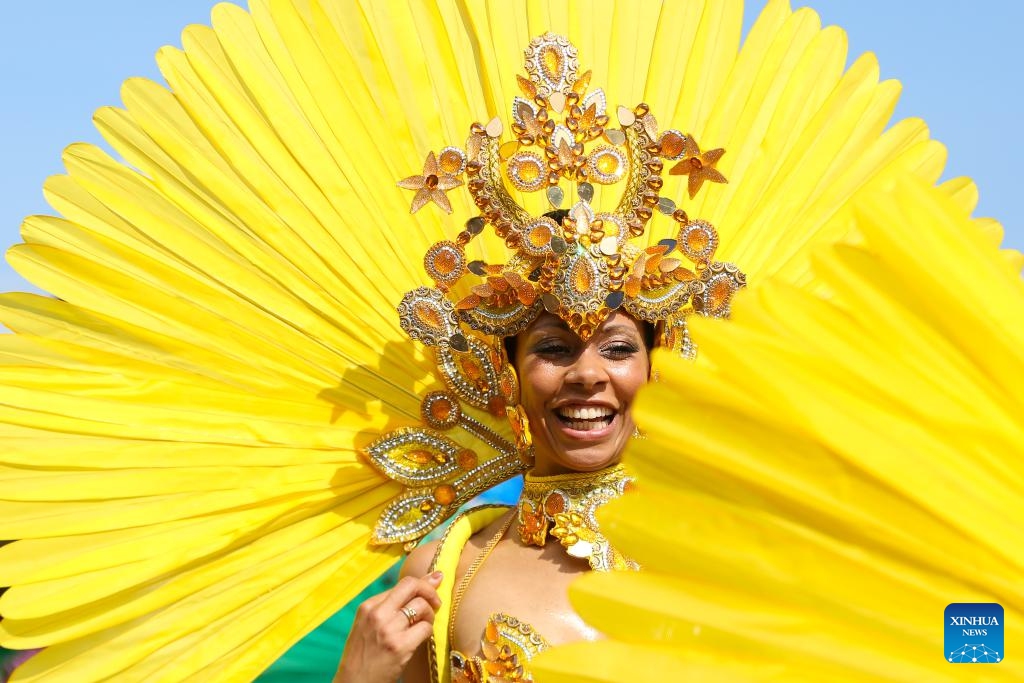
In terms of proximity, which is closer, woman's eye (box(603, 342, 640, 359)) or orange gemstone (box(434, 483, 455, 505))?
woman's eye (box(603, 342, 640, 359))

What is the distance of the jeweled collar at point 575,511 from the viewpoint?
8.22ft

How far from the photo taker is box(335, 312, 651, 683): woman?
2.44 meters

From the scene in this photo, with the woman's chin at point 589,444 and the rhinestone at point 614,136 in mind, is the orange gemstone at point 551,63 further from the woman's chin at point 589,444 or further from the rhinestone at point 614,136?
the woman's chin at point 589,444

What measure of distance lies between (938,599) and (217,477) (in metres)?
1.93

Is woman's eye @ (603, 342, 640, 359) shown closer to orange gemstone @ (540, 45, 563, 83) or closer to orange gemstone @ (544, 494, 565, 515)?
orange gemstone @ (544, 494, 565, 515)

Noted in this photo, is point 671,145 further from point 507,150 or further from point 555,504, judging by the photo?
point 555,504

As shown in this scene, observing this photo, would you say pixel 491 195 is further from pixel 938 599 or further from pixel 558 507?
pixel 938 599

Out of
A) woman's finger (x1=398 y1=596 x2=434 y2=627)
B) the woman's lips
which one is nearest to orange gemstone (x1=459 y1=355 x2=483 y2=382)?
the woman's lips

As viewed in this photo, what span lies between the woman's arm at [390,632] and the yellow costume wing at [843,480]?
47.6 inches

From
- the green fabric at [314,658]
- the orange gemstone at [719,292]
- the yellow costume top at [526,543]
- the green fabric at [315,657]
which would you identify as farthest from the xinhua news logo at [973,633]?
the green fabric at [314,658]

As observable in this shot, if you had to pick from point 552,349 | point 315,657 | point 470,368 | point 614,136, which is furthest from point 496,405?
point 315,657

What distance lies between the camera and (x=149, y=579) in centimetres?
260

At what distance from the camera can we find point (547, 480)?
260cm

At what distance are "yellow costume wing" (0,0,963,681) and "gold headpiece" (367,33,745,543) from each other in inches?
12.1
